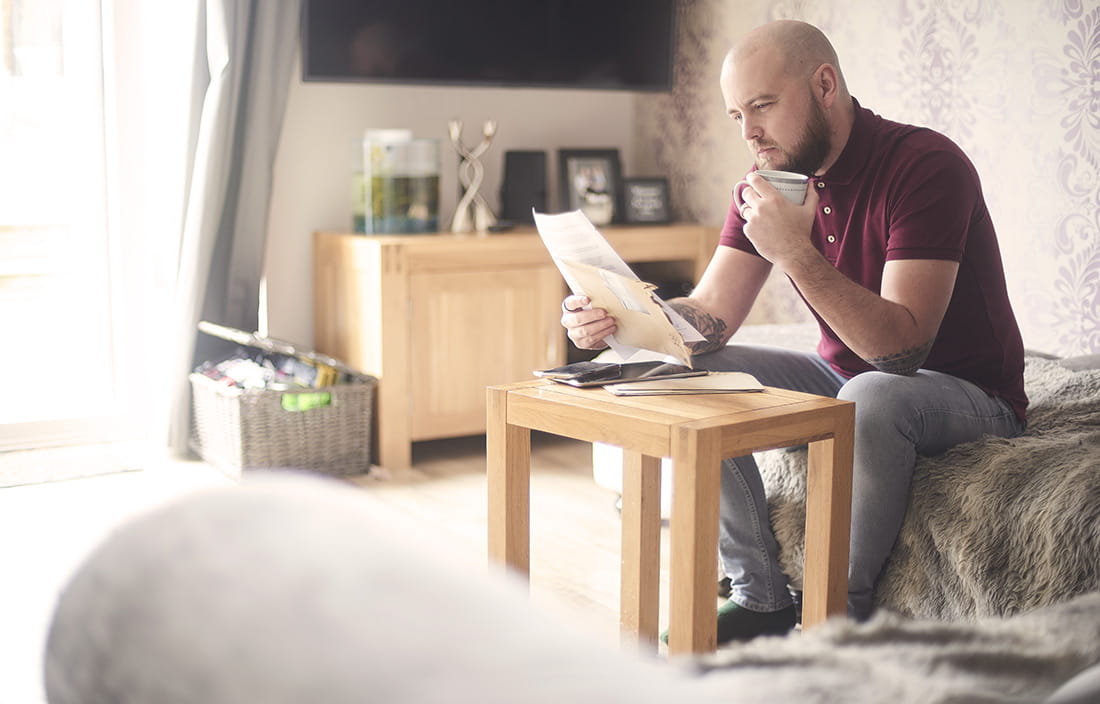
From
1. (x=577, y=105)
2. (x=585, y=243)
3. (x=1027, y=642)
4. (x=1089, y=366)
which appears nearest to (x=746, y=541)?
(x=585, y=243)

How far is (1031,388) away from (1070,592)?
28.1 inches

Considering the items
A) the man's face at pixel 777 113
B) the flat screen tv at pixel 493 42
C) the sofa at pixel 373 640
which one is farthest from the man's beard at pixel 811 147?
the flat screen tv at pixel 493 42

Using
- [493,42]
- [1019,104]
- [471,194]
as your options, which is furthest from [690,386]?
[493,42]

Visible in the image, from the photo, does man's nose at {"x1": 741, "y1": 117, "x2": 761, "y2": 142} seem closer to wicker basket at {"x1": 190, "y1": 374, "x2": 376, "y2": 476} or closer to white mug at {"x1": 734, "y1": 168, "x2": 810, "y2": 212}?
white mug at {"x1": 734, "y1": 168, "x2": 810, "y2": 212}

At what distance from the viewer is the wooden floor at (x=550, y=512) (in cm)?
236


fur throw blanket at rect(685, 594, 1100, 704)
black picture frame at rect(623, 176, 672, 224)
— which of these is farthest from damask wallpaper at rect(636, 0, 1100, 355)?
fur throw blanket at rect(685, 594, 1100, 704)

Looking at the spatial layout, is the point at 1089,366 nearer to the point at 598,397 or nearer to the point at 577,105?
the point at 598,397

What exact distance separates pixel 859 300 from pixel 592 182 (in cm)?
224

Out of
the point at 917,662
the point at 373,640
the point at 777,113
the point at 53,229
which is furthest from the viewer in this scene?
the point at 53,229

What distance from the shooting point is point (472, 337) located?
11.4ft

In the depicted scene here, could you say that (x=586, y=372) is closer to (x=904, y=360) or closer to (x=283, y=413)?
(x=904, y=360)

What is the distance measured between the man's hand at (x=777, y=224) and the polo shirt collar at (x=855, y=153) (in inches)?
9.8

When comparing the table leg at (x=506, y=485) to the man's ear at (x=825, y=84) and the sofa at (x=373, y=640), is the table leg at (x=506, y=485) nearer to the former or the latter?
the man's ear at (x=825, y=84)

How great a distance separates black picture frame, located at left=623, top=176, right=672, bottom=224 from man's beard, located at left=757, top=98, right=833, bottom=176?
76.9 inches
